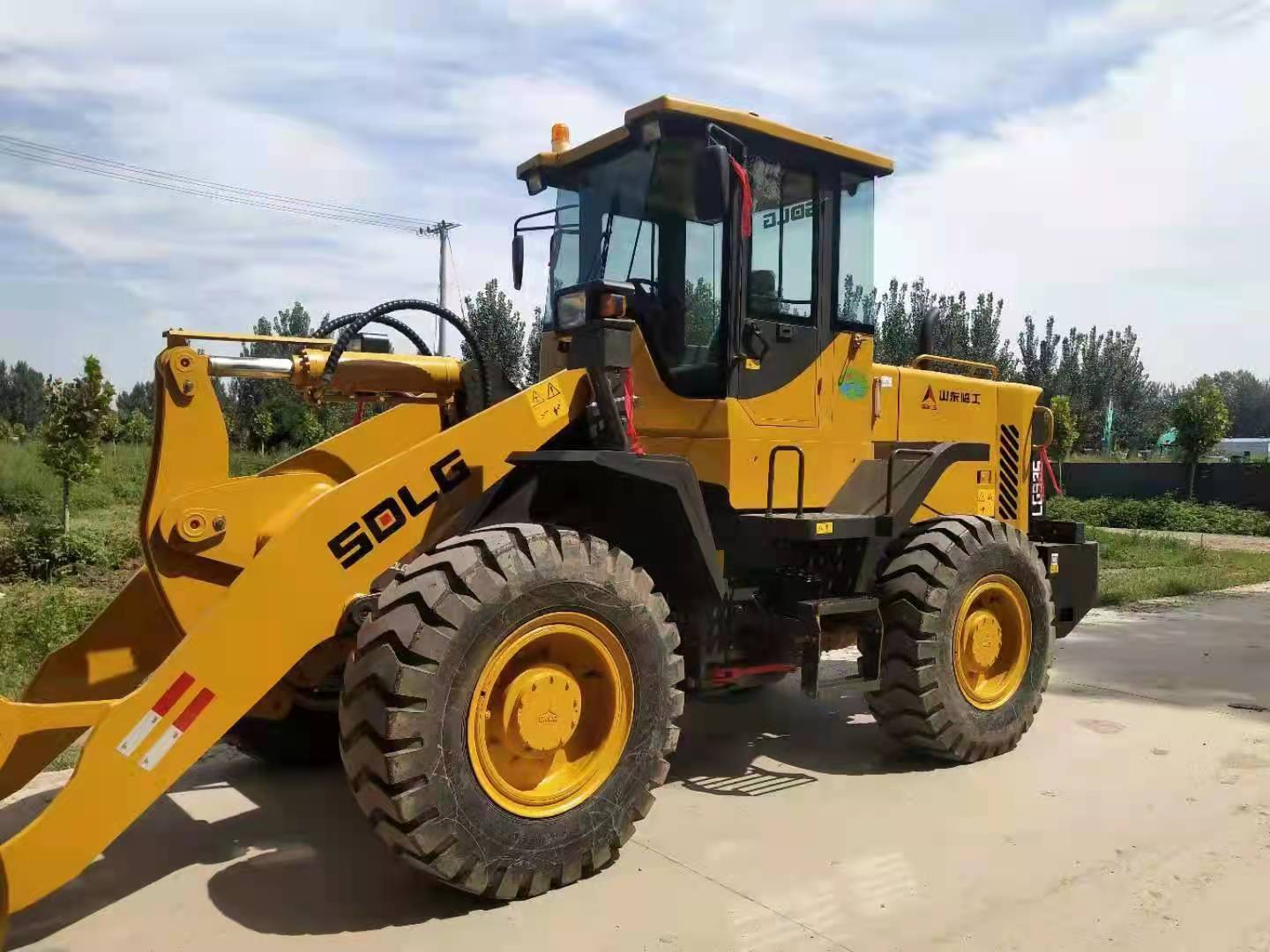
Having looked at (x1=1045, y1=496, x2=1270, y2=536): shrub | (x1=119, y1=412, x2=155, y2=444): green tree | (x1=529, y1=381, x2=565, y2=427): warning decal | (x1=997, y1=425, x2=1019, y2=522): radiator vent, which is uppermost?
(x1=119, y1=412, x2=155, y2=444): green tree

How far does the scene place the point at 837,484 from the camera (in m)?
5.45

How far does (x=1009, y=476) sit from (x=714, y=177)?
3567 mm

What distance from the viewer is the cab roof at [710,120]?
4645 millimetres

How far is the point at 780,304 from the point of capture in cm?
516

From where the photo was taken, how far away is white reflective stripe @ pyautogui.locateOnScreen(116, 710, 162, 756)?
3191 millimetres

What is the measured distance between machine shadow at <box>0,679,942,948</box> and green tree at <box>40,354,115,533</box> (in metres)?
10.3

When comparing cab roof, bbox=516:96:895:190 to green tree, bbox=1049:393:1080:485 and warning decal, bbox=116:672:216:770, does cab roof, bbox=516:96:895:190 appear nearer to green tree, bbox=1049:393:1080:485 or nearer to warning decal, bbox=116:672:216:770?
warning decal, bbox=116:672:216:770

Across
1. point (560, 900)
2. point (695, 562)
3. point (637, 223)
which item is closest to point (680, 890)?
point (560, 900)

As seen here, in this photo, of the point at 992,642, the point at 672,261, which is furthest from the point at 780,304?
the point at 992,642

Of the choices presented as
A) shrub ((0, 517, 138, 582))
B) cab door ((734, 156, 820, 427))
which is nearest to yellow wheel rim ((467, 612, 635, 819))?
cab door ((734, 156, 820, 427))

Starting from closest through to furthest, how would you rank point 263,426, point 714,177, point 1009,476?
point 714,177
point 1009,476
point 263,426

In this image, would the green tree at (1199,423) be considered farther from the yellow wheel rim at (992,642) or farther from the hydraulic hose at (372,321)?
the hydraulic hose at (372,321)

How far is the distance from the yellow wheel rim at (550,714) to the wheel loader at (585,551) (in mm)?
13

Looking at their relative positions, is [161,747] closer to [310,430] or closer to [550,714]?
[550,714]
